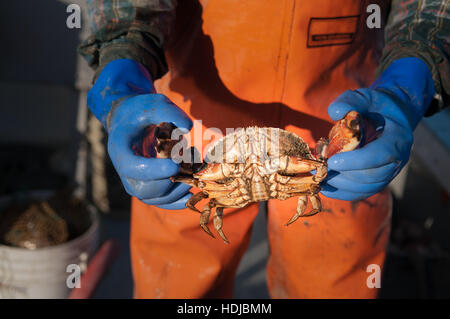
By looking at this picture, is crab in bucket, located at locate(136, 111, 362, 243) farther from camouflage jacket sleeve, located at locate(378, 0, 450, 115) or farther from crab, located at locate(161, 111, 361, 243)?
camouflage jacket sleeve, located at locate(378, 0, 450, 115)

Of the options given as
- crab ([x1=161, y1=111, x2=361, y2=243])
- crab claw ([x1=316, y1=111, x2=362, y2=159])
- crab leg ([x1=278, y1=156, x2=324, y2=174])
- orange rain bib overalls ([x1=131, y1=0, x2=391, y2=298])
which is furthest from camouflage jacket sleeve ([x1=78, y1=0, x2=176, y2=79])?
crab claw ([x1=316, y1=111, x2=362, y2=159])

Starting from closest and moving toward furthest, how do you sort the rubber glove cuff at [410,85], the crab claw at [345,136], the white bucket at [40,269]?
the crab claw at [345,136] → the rubber glove cuff at [410,85] → the white bucket at [40,269]

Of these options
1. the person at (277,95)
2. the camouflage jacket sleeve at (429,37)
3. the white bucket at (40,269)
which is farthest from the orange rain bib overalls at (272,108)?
the white bucket at (40,269)

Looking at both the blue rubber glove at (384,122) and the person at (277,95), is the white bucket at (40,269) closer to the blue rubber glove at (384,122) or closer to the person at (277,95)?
the person at (277,95)
